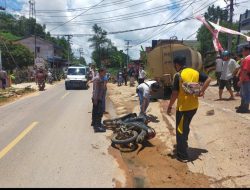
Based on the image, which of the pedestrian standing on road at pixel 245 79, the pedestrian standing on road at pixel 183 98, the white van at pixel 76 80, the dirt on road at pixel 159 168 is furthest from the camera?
the white van at pixel 76 80

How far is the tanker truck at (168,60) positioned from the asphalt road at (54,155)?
7270mm

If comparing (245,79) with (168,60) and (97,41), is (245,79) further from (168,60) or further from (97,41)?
(97,41)

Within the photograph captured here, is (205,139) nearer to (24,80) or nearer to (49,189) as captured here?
(49,189)

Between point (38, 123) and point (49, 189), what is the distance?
22.7ft

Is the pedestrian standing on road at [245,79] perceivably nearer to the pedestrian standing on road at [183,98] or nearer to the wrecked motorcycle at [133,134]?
the wrecked motorcycle at [133,134]

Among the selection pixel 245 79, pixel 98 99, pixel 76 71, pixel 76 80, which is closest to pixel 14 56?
pixel 76 71

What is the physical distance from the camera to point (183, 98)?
297 inches

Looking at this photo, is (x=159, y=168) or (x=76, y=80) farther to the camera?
(x=76, y=80)

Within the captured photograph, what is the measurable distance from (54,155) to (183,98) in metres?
2.89

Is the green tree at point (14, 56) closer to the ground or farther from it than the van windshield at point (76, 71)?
farther from it

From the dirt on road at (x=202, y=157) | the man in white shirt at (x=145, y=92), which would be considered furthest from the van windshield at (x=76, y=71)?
the man in white shirt at (x=145, y=92)

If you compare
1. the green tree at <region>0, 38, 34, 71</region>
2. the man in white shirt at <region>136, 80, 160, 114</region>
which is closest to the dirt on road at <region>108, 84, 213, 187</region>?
the man in white shirt at <region>136, 80, 160, 114</region>

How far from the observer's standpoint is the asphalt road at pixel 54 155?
6512 millimetres

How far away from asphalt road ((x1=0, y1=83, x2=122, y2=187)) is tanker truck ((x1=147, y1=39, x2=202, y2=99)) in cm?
727
